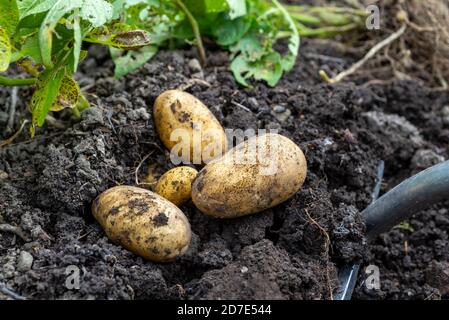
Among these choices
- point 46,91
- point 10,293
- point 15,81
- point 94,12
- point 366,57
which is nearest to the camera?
point 10,293

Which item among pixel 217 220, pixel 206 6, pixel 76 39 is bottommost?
pixel 217 220

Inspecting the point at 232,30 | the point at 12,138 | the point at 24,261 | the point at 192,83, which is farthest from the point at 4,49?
the point at 232,30

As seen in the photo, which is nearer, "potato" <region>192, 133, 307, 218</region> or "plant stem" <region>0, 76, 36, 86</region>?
"potato" <region>192, 133, 307, 218</region>

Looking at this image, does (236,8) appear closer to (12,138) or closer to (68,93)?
(68,93)

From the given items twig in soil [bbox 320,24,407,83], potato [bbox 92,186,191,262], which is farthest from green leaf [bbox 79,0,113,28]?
twig in soil [bbox 320,24,407,83]

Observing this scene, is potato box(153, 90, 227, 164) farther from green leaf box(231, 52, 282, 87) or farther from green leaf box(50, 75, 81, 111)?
green leaf box(231, 52, 282, 87)

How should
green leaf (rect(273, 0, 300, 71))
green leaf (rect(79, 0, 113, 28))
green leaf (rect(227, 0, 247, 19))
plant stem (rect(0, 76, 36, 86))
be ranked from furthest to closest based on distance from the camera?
green leaf (rect(273, 0, 300, 71)) → green leaf (rect(227, 0, 247, 19)) → plant stem (rect(0, 76, 36, 86)) → green leaf (rect(79, 0, 113, 28))
